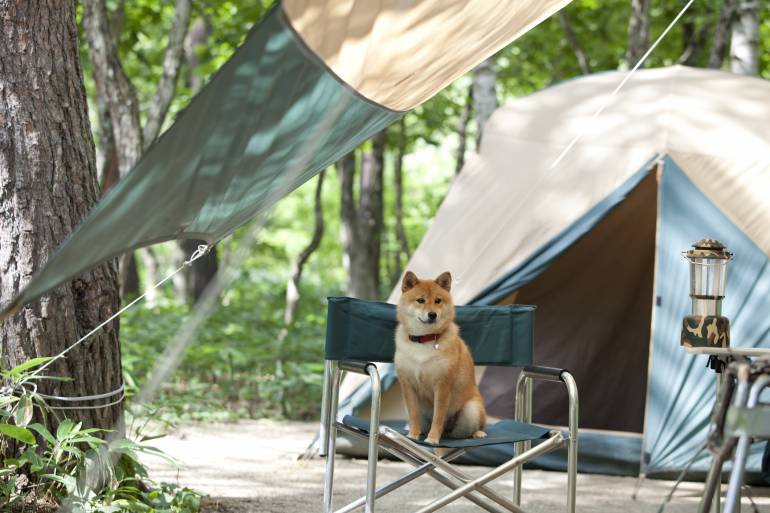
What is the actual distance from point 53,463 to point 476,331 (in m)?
1.40


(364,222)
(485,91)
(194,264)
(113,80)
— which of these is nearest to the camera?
(113,80)

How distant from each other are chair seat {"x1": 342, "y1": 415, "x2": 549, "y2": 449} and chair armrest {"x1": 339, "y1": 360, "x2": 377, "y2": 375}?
0.16 meters

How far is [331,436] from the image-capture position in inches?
119

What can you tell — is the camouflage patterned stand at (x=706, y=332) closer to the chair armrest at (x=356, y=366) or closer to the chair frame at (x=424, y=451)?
the chair frame at (x=424, y=451)

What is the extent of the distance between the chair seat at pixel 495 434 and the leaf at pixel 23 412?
91cm

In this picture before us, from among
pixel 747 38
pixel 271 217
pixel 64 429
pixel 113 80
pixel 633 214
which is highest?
pixel 747 38

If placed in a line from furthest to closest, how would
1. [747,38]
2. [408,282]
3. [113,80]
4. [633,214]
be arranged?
[747,38] < [113,80] < [633,214] < [408,282]

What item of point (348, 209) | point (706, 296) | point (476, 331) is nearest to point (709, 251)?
point (706, 296)

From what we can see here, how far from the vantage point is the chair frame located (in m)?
2.76

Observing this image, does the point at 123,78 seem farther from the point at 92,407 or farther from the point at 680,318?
the point at 680,318

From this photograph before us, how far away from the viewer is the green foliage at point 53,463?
2875 millimetres

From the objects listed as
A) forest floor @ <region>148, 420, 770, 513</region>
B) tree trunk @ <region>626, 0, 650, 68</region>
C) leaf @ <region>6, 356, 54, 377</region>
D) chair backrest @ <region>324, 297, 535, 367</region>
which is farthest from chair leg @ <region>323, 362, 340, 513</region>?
tree trunk @ <region>626, 0, 650, 68</region>

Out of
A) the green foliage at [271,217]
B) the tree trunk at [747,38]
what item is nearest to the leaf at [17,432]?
the green foliage at [271,217]

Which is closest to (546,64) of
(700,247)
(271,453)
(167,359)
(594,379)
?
(594,379)
